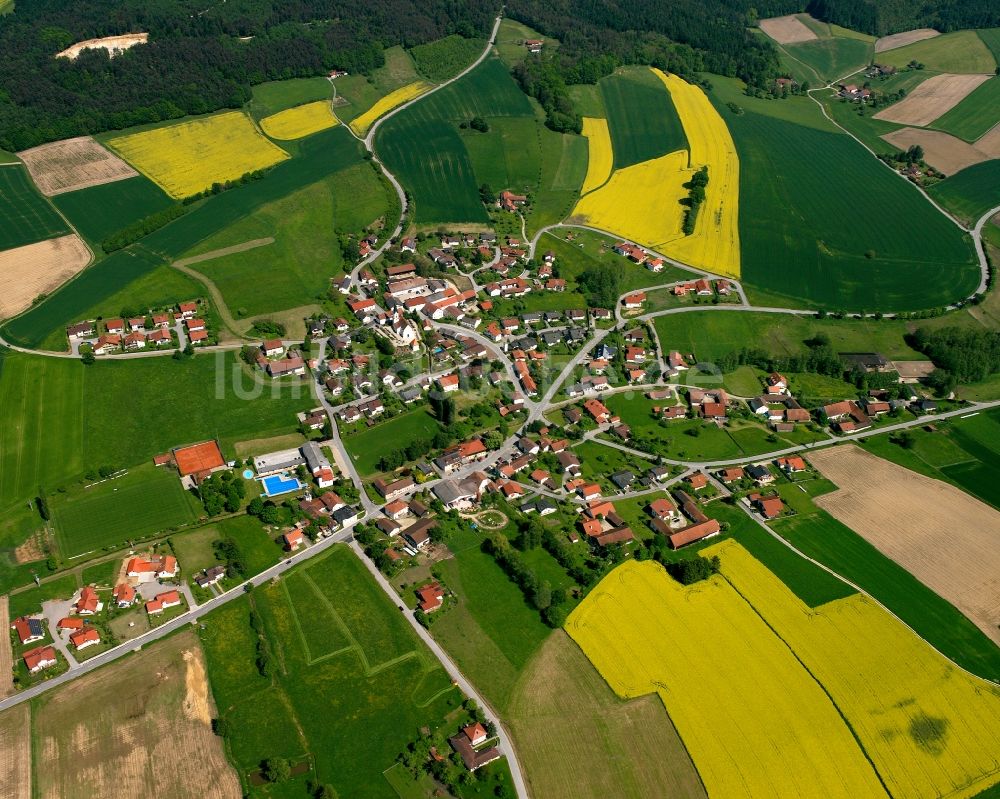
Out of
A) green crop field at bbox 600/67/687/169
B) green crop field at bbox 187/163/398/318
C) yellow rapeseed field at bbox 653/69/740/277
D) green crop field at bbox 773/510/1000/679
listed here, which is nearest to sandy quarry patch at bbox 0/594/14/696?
green crop field at bbox 187/163/398/318

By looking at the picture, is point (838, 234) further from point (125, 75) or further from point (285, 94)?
point (125, 75)

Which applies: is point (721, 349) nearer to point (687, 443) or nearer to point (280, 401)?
point (687, 443)

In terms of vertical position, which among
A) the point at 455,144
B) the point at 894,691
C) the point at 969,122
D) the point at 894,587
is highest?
the point at 969,122

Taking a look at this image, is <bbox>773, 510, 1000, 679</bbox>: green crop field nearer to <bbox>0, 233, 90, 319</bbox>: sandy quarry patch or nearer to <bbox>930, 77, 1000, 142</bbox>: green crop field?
<bbox>0, 233, 90, 319</bbox>: sandy quarry patch

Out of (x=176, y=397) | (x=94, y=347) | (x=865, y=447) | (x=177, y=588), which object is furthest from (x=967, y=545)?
(x=94, y=347)

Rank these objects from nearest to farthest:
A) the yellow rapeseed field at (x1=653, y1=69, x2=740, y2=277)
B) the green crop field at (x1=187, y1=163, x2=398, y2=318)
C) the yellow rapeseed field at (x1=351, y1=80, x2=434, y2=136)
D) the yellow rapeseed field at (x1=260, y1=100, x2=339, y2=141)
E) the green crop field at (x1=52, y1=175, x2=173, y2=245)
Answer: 1. the green crop field at (x1=187, y1=163, x2=398, y2=318)
2. the green crop field at (x1=52, y1=175, x2=173, y2=245)
3. the yellow rapeseed field at (x1=653, y1=69, x2=740, y2=277)
4. the yellow rapeseed field at (x1=260, y1=100, x2=339, y2=141)
5. the yellow rapeseed field at (x1=351, y1=80, x2=434, y2=136)

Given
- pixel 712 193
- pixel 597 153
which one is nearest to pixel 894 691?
pixel 712 193
